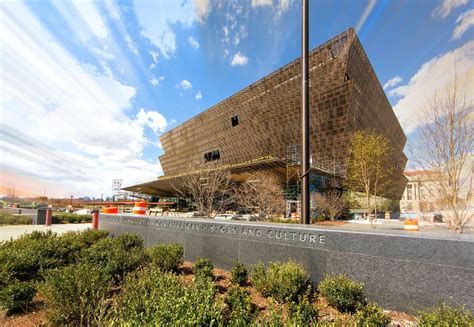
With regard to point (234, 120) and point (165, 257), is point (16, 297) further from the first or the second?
point (234, 120)

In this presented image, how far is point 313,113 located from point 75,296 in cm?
4118

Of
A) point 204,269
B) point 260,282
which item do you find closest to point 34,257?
point 204,269

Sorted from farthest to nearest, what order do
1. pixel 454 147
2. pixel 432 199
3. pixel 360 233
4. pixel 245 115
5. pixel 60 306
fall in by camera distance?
1. pixel 245 115
2. pixel 432 199
3. pixel 454 147
4. pixel 360 233
5. pixel 60 306

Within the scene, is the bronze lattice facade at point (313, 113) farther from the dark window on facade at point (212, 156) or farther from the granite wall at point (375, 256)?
the granite wall at point (375, 256)

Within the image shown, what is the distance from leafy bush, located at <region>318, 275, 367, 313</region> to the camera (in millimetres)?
4359

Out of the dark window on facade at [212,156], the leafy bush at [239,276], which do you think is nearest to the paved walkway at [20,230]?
the leafy bush at [239,276]

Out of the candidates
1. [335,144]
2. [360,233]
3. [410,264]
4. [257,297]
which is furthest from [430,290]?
[335,144]

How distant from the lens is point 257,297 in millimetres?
5145

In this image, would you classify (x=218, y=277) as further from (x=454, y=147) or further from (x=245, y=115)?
(x=245, y=115)

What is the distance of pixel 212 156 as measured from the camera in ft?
206

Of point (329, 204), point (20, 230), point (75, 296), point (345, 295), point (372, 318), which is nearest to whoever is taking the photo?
point (372, 318)

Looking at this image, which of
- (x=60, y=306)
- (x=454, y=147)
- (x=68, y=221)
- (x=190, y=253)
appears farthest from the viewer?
(x=68, y=221)

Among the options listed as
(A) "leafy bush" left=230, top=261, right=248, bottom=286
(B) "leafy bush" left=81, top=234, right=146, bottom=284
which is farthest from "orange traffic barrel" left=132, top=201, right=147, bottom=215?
(A) "leafy bush" left=230, top=261, right=248, bottom=286

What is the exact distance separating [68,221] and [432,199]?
32933 millimetres
